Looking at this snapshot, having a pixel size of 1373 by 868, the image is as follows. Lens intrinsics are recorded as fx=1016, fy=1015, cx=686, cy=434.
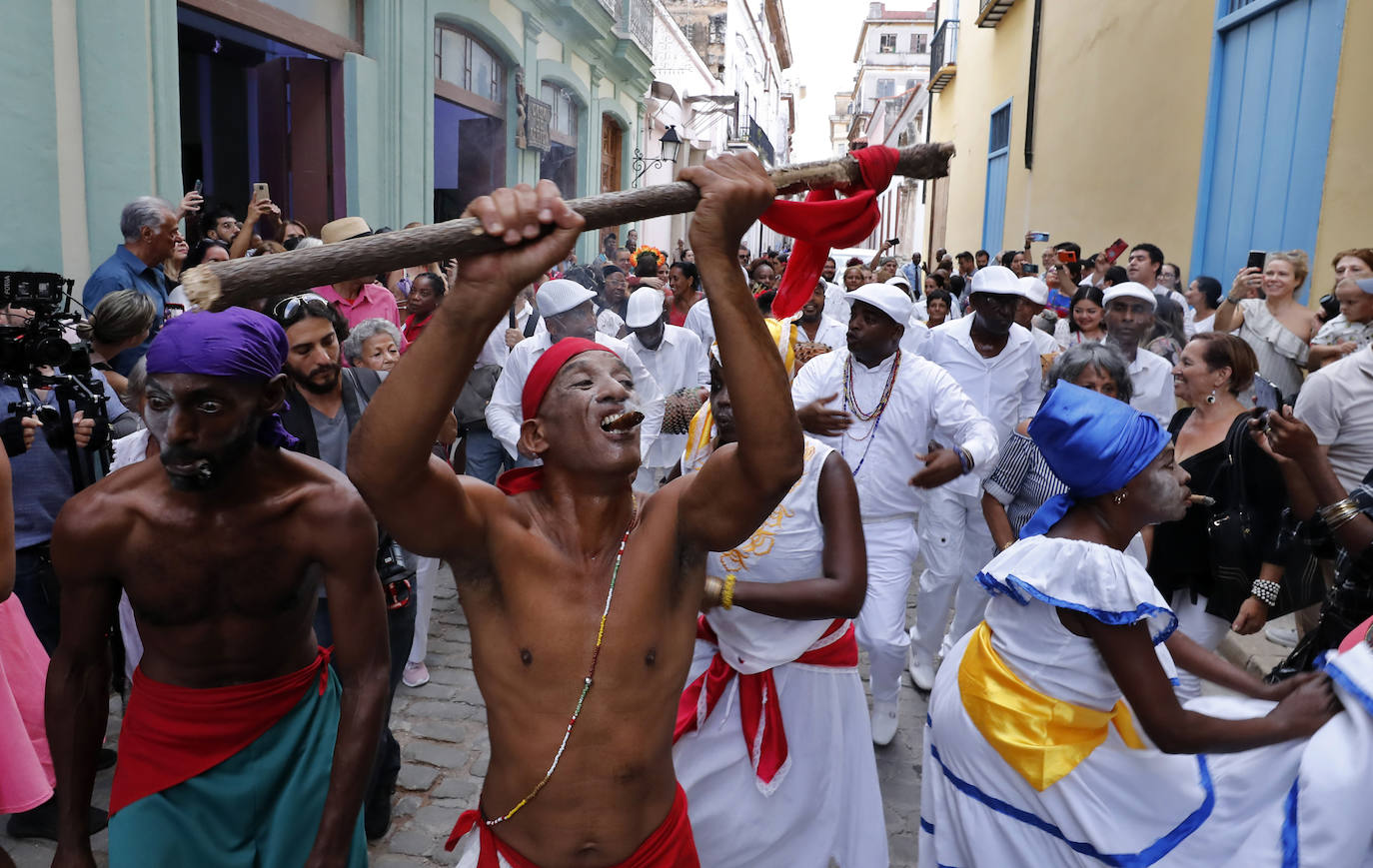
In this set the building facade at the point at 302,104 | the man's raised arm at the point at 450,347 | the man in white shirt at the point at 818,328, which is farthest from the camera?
the man in white shirt at the point at 818,328

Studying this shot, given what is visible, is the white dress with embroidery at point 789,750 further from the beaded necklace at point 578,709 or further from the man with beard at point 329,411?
the man with beard at point 329,411

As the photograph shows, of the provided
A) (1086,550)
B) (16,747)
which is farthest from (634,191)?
(16,747)

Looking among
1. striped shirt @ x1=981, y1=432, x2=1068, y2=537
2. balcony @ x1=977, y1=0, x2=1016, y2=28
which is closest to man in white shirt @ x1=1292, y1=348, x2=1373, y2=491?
striped shirt @ x1=981, y1=432, x2=1068, y2=537

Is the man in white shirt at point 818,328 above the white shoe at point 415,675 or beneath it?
above

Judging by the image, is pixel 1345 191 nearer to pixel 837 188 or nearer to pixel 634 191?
pixel 837 188

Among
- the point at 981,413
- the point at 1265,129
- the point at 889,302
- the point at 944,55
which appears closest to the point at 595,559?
the point at 889,302

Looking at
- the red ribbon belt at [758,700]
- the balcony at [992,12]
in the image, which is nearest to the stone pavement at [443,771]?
the red ribbon belt at [758,700]

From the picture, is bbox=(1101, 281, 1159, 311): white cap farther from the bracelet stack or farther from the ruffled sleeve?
the ruffled sleeve

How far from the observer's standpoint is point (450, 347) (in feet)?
5.92

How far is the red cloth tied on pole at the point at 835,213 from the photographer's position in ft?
7.11

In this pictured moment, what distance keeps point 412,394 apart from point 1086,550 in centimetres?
183

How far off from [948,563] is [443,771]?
9.42 feet

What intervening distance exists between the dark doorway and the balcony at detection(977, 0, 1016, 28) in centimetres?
1362

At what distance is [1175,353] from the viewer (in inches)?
272
